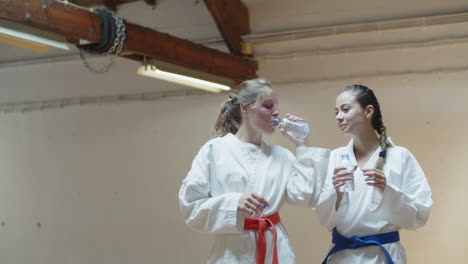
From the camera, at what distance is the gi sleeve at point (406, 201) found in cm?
229

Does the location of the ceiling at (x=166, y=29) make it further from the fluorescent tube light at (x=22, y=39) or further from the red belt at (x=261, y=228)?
the red belt at (x=261, y=228)

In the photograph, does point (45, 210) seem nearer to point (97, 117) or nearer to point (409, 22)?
point (97, 117)

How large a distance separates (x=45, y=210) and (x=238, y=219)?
4209 millimetres

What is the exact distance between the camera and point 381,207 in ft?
7.60

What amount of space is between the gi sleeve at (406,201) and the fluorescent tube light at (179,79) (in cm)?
237

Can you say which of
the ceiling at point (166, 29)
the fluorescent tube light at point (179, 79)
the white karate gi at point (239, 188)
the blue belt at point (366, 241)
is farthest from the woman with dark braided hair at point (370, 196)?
the ceiling at point (166, 29)

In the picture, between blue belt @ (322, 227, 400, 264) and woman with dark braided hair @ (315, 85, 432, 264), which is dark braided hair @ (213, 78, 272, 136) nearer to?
woman with dark braided hair @ (315, 85, 432, 264)

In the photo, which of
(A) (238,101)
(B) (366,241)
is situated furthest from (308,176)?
(A) (238,101)

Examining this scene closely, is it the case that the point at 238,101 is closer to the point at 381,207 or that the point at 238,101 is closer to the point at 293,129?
the point at 293,129

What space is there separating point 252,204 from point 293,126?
1.52ft

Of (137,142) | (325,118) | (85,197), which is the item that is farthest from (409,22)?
(85,197)

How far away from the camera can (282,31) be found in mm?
4957

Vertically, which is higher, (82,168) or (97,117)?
(97,117)

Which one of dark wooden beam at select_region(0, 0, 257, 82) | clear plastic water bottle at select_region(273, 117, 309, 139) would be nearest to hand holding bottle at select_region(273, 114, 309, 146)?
clear plastic water bottle at select_region(273, 117, 309, 139)
